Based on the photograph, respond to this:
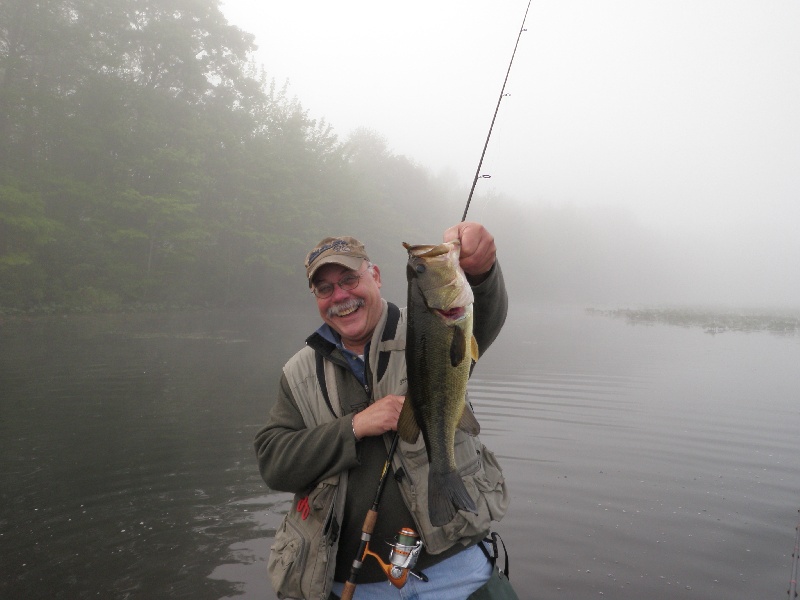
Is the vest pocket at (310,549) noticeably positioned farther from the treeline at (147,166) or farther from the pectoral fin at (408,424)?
the treeline at (147,166)

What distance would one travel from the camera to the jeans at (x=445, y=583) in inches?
110

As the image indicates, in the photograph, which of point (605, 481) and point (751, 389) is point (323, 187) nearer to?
point (751, 389)

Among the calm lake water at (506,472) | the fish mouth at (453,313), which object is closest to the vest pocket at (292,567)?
the fish mouth at (453,313)

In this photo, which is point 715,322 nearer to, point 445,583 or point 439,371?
point 445,583

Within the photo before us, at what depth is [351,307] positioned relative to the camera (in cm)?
304

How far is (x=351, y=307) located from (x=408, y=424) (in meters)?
0.67

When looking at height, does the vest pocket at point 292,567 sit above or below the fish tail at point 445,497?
below

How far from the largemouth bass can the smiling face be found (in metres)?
0.43

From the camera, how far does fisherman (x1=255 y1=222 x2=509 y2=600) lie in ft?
9.13

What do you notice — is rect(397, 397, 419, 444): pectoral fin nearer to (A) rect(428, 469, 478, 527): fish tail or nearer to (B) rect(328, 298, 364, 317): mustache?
(A) rect(428, 469, 478, 527): fish tail

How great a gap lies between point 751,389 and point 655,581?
39.5 feet

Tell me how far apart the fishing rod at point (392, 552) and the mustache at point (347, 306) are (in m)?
0.65

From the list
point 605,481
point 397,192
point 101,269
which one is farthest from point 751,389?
point 397,192

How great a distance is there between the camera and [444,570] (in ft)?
9.30
